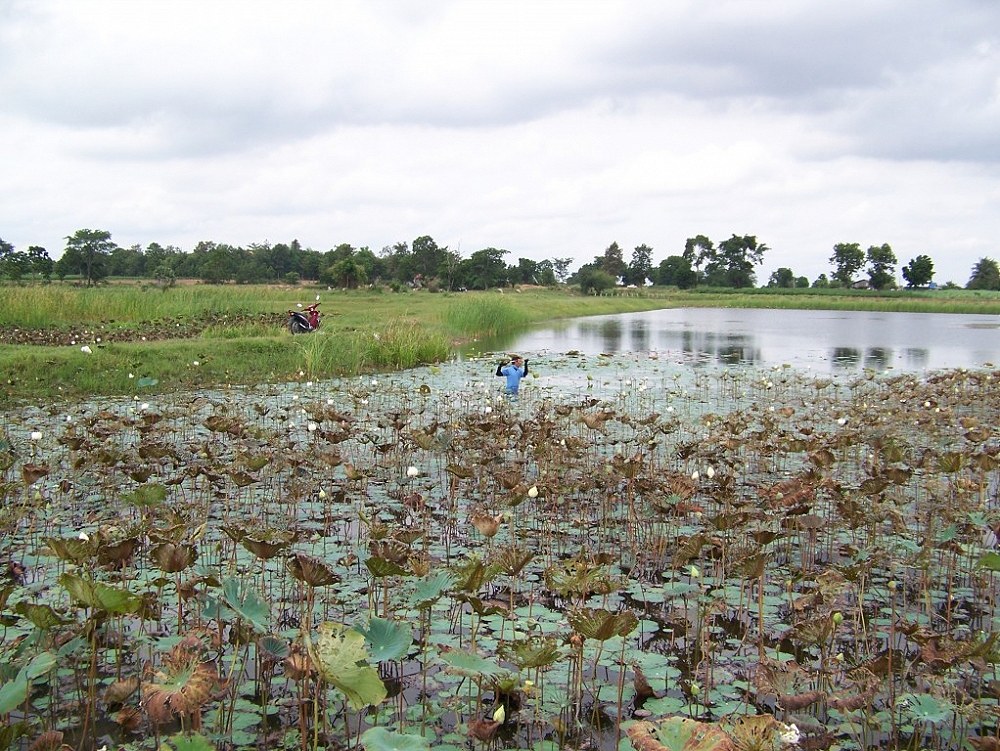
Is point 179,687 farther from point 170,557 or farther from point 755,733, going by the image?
point 755,733

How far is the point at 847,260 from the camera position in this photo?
304 ft

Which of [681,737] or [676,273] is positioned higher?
[676,273]

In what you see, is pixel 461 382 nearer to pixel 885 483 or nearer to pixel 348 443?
pixel 348 443

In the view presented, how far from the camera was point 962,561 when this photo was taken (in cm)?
601

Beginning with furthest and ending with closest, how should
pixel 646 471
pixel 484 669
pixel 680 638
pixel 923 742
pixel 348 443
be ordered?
1. pixel 348 443
2. pixel 646 471
3. pixel 680 638
4. pixel 923 742
5. pixel 484 669

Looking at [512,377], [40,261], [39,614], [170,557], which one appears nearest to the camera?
[39,614]

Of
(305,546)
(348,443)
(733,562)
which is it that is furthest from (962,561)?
(348,443)

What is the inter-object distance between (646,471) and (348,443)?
13.3 ft

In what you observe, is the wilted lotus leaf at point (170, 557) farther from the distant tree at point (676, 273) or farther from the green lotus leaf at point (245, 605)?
the distant tree at point (676, 273)

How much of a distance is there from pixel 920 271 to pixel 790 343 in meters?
65.3

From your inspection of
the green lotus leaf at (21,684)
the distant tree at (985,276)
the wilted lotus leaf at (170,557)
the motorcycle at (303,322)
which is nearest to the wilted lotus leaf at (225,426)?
the wilted lotus leaf at (170,557)

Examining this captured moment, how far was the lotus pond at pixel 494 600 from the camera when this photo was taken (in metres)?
3.30

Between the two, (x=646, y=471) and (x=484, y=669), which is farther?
(x=646, y=471)

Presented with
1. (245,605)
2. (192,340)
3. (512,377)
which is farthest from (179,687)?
(192,340)
